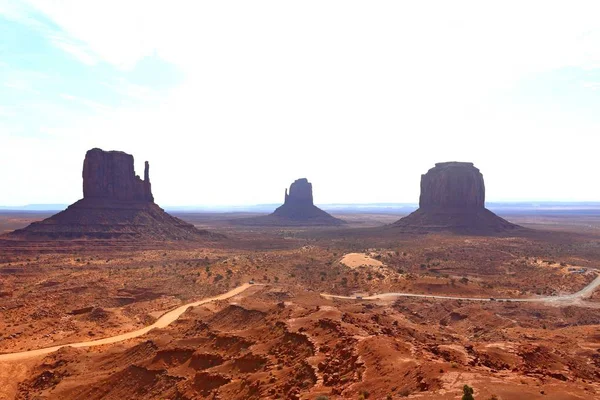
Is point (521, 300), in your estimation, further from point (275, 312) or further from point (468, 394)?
point (468, 394)

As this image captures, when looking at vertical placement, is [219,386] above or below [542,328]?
above

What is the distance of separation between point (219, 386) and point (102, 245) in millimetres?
80399

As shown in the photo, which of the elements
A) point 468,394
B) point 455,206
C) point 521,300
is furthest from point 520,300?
point 455,206

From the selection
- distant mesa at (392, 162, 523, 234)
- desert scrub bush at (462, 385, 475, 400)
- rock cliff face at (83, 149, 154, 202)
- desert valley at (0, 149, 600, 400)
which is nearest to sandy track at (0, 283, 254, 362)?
desert valley at (0, 149, 600, 400)

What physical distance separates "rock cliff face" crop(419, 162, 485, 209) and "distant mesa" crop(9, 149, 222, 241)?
82.7 metres

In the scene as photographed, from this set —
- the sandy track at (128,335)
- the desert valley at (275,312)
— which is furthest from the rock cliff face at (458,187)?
the sandy track at (128,335)

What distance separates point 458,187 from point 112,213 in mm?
113661

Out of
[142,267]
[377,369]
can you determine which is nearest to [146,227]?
[142,267]

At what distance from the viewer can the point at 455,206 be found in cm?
14375

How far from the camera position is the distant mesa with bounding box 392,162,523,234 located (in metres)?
135

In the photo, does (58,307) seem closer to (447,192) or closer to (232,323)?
(232,323)

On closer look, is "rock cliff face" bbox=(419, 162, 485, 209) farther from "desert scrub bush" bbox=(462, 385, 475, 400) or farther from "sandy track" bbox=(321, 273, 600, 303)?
"desert scrub bush" bbox=(462, 385, 475, 400)

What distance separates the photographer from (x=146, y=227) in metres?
107

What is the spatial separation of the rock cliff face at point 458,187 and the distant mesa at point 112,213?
82747mm
